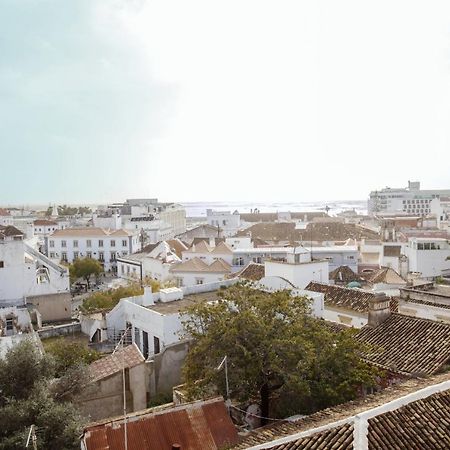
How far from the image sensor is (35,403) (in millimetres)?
15016

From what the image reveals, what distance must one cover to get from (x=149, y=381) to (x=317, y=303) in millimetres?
7866

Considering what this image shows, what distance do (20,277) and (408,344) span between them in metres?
27.5

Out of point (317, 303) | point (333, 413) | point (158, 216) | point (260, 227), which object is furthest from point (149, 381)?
point (158, 216)

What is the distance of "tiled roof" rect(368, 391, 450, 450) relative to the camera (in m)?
8.18

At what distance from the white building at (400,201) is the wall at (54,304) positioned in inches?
4036

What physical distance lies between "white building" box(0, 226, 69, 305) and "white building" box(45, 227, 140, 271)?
30.0 metres

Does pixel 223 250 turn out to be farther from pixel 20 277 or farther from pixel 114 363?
pixel 114 363

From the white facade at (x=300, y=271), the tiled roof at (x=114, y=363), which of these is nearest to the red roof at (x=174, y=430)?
the tiled roof at (x=114, y=363)

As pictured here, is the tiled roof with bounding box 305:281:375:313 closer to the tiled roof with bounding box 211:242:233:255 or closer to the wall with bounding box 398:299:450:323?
the wall with bounding box 398:299:450:323

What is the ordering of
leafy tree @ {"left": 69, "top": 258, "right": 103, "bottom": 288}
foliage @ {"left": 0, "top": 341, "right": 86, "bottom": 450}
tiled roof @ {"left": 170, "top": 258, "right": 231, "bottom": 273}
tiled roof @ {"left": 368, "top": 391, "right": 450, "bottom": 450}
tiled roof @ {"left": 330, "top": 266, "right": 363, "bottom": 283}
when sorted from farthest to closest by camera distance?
leafy tree @ {"left": 69, "top": 258, "right": 103, "bottom": 288}
tiled roof @ {"left": 170, "top": 258, "right": 231, "bottom": 273}
tiled roof @ {"left": 330, "top": 266, "right": 363, "bottom": 283}
foliage @ {"left": 0, "top": 341, "right": 86, "bottom": 450}
tiled roof @ {"left": 368, "top": 391, "right": 450, "bottom": 450}

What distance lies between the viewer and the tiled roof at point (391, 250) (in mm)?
45406

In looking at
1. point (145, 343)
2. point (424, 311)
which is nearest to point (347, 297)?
point (424, 311)

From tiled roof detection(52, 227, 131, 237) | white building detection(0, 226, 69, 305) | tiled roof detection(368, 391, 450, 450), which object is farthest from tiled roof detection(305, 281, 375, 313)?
tiled roof detection(52, 227, 131, 237)

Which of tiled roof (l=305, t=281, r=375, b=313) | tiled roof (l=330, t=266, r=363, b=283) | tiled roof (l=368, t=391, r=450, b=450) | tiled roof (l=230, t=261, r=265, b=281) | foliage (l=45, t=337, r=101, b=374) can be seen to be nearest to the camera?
tiled roof (l=368, t=391, r=450, b=450)
